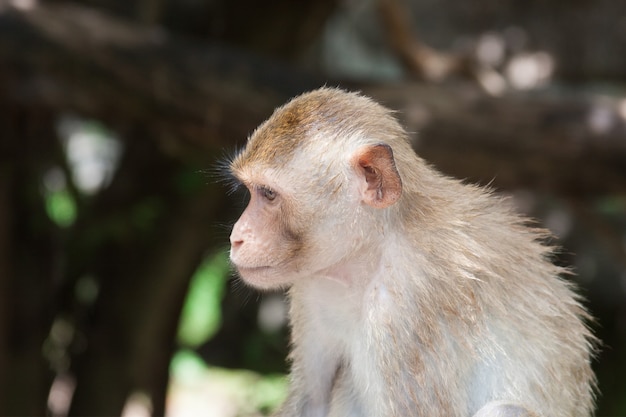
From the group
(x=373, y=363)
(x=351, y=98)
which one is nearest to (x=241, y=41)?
(x=351, y=98)

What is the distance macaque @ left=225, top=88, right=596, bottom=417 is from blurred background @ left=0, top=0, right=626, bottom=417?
768mm

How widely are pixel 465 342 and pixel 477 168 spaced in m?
3.12

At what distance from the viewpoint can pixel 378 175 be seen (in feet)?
11.6

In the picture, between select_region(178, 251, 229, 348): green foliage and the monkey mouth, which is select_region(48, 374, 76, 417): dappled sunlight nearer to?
select_region(178, 251, 229, 348): green foliage

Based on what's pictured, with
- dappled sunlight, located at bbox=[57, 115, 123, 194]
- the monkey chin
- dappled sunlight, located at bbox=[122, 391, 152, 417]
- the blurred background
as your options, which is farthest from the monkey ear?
dappled sunlight, located at bbox=[57, 115, 123, 194]

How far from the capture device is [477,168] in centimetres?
657

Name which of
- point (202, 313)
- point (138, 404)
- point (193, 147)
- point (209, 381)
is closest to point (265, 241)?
point (193, 147)

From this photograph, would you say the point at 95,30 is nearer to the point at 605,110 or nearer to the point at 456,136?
the point at 456,136

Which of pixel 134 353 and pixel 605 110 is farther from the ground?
pixel 605 110

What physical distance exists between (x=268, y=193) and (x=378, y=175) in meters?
0.43

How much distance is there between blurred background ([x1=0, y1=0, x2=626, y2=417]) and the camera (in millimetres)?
6504

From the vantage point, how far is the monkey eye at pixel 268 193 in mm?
3625

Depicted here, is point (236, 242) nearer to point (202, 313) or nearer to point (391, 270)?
point (391, 270)

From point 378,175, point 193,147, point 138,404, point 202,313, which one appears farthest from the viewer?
point 202,313
